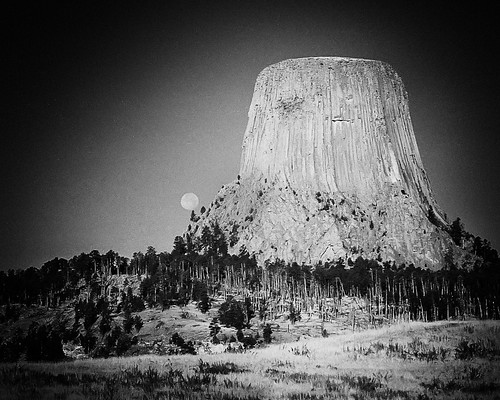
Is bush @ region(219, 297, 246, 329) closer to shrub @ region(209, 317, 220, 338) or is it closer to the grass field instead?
shrub @ region(209, 317, 220, 338)

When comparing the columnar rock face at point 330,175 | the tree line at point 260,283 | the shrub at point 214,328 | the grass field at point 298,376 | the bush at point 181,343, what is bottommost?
the bush at point 181,343

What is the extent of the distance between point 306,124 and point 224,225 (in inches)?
1224

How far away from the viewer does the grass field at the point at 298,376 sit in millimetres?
17547

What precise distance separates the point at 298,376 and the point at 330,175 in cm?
11568

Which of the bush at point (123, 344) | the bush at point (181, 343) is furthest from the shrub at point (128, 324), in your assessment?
the bush at point (181, 343)

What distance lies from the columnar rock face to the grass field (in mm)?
89720

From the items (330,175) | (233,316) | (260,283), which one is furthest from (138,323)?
(330,175)

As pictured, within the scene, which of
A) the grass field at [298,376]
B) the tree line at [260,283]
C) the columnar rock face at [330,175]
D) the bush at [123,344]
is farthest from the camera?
the columnar rock face at [330,175]

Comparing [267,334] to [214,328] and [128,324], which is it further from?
[128,324]

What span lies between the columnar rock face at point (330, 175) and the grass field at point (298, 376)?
89720 mm

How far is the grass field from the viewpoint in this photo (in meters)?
17.5

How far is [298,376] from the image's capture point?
20531 mm

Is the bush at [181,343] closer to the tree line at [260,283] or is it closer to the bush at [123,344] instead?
the bush at [123,344]

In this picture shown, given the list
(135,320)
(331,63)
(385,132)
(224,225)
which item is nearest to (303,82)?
(331,63)
